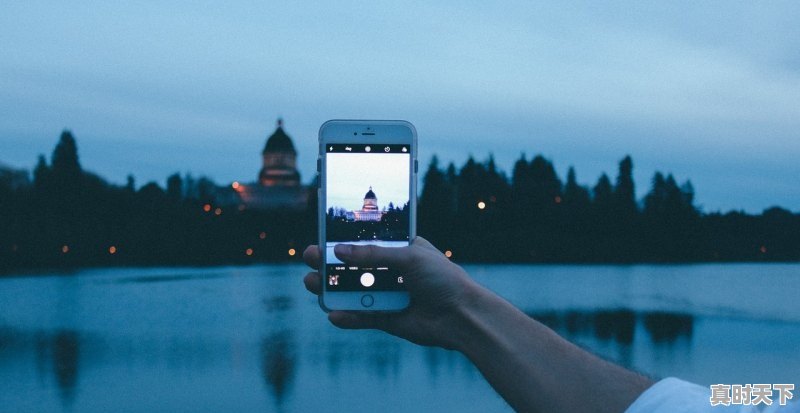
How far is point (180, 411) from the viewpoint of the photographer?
905cm

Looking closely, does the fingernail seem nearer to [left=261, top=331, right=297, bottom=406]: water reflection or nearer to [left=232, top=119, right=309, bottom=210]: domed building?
[left=261, top=331, right=297, bottom=406]: water reflection

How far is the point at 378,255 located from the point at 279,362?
11.3m

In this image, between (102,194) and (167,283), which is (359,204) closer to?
(167,283)

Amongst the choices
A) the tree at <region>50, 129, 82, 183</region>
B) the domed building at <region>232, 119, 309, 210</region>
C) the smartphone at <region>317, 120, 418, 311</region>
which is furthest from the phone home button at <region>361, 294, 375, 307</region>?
the domed building at <region>232, 119, 309, 210</region>

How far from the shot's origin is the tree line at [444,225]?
69500 millimetres

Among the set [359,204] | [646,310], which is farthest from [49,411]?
[646,310]

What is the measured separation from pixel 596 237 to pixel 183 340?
66512 mm

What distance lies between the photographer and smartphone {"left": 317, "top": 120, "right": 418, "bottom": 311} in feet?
8.75

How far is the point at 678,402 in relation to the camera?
5.05ft

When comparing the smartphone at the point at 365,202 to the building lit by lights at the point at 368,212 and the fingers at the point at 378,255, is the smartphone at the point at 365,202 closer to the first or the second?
the building lit by lights at the point at 368,212

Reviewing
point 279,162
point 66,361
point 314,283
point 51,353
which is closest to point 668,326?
point 66,361

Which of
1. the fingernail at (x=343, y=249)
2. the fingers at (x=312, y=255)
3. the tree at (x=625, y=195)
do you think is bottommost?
the fingers at (x=312, y=255)

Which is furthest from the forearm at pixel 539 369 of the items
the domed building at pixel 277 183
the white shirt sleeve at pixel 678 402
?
the domed building at pixel 277 183

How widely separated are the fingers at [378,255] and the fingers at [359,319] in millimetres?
251
